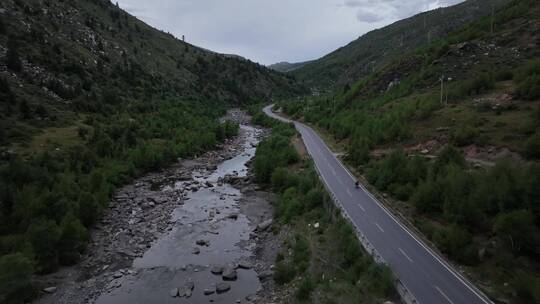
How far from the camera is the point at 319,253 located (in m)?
28.5

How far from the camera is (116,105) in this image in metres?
80.3

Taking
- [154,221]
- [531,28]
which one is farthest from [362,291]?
[531,28]

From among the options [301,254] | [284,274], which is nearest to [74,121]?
[301,254]

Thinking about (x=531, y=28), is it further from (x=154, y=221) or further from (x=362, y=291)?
(x=154, y=221)

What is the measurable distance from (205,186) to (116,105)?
3947cm

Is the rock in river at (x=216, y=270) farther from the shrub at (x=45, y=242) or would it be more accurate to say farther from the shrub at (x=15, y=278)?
the shrub at (x=15, y=278)

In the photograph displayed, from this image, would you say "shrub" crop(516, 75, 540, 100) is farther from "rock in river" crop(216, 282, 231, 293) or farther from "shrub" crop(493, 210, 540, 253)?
"rock in river" crop(216, 282, 231, 293)

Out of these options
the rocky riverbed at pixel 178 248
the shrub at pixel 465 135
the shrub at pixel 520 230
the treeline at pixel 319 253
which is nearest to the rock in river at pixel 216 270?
the rocky riverbed at pixel 178 248

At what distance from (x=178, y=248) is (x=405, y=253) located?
65.4 feet

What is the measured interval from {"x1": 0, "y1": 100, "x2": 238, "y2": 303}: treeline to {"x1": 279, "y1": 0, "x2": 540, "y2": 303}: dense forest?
28.3 meters

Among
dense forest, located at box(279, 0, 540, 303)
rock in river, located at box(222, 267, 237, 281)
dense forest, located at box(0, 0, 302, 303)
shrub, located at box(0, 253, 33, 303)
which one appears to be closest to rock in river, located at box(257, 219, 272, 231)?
rock in river, located at box(222, 267, 237, 281)

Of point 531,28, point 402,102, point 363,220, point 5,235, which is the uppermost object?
point 531,28

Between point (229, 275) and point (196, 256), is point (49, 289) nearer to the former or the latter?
point (196, 256)

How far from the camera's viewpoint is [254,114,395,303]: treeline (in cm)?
2222
